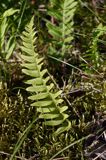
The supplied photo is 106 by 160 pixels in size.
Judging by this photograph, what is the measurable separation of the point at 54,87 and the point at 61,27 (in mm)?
407

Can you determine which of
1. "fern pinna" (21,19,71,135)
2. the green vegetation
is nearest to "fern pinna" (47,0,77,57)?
the green vegetation

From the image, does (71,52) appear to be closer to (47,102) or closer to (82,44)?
(82,44)

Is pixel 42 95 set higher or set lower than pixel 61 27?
lower

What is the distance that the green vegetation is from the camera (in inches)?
63.2

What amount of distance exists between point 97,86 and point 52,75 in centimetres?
26

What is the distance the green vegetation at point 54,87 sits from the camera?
5.26 feet

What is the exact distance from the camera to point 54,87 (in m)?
1.89

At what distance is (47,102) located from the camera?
1.62 m

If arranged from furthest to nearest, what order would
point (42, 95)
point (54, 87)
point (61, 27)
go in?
1. point (61, 27)
2. point (54, 87)
3. point (42, 95)

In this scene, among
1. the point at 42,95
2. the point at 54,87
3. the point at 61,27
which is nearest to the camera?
the point at 42,95

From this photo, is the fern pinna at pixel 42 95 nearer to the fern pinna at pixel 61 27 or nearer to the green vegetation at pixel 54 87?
the green vegetation at pixel 54 87

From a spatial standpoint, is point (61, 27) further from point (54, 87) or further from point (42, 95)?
point (42, 95)

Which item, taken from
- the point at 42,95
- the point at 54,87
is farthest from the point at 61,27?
the point at 42,95

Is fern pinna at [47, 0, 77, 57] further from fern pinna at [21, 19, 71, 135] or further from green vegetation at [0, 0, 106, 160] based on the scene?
fern pinna at [21, 19, 71, 135]
